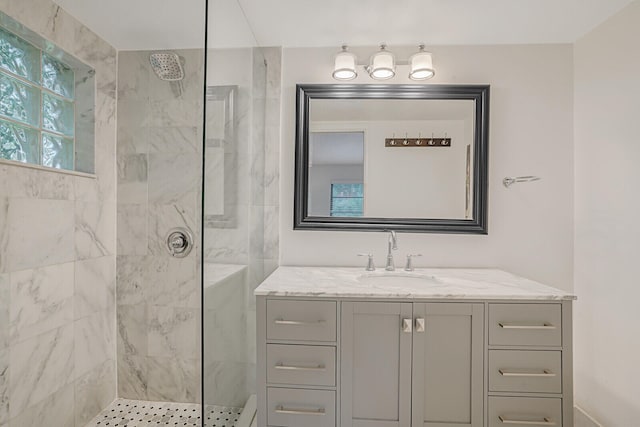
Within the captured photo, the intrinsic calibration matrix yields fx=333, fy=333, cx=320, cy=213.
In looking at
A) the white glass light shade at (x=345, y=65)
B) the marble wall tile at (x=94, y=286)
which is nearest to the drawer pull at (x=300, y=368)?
the marble wall tile at (x=94, y=286)

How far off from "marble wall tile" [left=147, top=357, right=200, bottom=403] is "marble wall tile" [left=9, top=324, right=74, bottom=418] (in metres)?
0.46

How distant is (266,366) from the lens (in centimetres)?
151

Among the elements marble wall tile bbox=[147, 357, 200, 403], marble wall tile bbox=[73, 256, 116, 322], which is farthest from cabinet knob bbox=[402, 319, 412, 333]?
marble wall tile bbox=[73, 256, 116, 322]

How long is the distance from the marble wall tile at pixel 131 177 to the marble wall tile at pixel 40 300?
0.50 metres

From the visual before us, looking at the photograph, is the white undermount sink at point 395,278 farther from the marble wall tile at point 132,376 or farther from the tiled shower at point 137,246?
the marble wall tile at point 132,376

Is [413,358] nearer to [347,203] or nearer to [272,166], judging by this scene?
[347,203]

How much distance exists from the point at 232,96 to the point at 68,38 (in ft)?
3.82

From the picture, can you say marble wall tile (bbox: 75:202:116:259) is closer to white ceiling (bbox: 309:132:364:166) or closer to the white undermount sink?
white ceiling (bbox: 309:132:364:166)

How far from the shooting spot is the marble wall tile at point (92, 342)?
6.18 ft

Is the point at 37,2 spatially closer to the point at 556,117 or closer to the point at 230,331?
the point at 230,331

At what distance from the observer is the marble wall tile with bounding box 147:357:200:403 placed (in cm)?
213

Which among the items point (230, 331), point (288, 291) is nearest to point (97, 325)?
point (230, 331)

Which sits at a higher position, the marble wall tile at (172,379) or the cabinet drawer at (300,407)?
the cabinet drawer at (300,407)

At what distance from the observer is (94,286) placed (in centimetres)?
199
